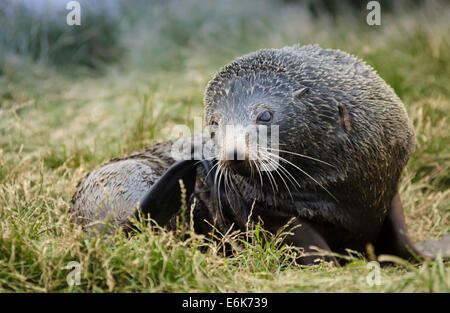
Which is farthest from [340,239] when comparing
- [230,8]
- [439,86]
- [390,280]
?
[230,8]

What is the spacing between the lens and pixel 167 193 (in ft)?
12.9

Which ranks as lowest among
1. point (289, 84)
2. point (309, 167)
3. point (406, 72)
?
point (309, 167)

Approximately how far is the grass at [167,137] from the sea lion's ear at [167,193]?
0.25 m

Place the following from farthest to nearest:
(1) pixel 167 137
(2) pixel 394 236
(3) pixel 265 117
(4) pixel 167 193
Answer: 1. (1) pixel 167 137
2. (2) pixel 394 236
3. (4) pixel 167 193
4. (3) pixel 265 117

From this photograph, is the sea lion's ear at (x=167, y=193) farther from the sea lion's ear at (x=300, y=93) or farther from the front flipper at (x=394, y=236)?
the front flipper at (x=394, y=236)

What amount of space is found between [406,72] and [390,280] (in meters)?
4.51

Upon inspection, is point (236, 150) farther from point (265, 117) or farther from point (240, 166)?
point (265, 117)

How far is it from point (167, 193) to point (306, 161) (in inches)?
39.0

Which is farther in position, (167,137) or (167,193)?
(167,137)

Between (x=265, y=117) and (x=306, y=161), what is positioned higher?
(x=265, y=117)

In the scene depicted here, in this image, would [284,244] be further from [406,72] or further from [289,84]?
[406,72]

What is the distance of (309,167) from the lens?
371 centimetres

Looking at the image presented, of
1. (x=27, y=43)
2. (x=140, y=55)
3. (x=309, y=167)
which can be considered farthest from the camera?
(x=140, y=55)

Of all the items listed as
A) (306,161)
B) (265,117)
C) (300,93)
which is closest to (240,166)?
(265,117)
